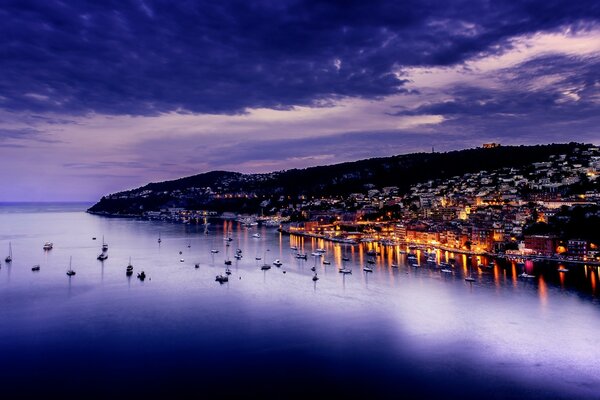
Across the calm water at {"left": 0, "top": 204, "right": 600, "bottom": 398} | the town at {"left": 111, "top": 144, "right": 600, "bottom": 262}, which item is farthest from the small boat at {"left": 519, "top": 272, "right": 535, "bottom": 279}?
the town at {"left": 111, "top": 144, "right": 600, "bottom": 262}

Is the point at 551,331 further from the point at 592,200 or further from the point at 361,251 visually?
the point at 592,200

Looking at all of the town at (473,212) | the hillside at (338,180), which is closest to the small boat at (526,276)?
the town at (473,212)

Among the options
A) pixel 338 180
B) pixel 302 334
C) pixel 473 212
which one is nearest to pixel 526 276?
pixel 302 334

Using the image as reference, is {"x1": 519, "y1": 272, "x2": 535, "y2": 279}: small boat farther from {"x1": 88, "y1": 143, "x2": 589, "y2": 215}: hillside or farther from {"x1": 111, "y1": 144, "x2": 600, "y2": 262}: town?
{"x1": 88, "y1": 143, "x2": 589, "y2": 215}: hillside

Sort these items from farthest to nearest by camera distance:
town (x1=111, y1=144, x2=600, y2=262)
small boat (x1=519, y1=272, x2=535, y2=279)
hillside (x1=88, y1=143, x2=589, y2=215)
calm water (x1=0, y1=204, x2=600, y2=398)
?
1. hillside (x1=88, y1=143, x2=589, y2=215)
2. town (x1=111, y1=144, x2=600, y2=262)
3. small boat (x1=519, y1=272, x2=535, y2=279)
4. calm water (x1=0, y1=204, x2=600, y2=398)

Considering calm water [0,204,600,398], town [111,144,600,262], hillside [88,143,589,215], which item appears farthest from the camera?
hillside [88,143,589,215]

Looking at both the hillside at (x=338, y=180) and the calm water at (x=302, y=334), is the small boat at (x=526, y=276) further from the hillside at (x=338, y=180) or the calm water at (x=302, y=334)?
the hillside at (x=338, y=180)

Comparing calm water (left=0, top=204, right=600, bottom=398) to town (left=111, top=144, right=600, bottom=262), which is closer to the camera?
calm water (left=0, top=204, right=600, bottom=398)
